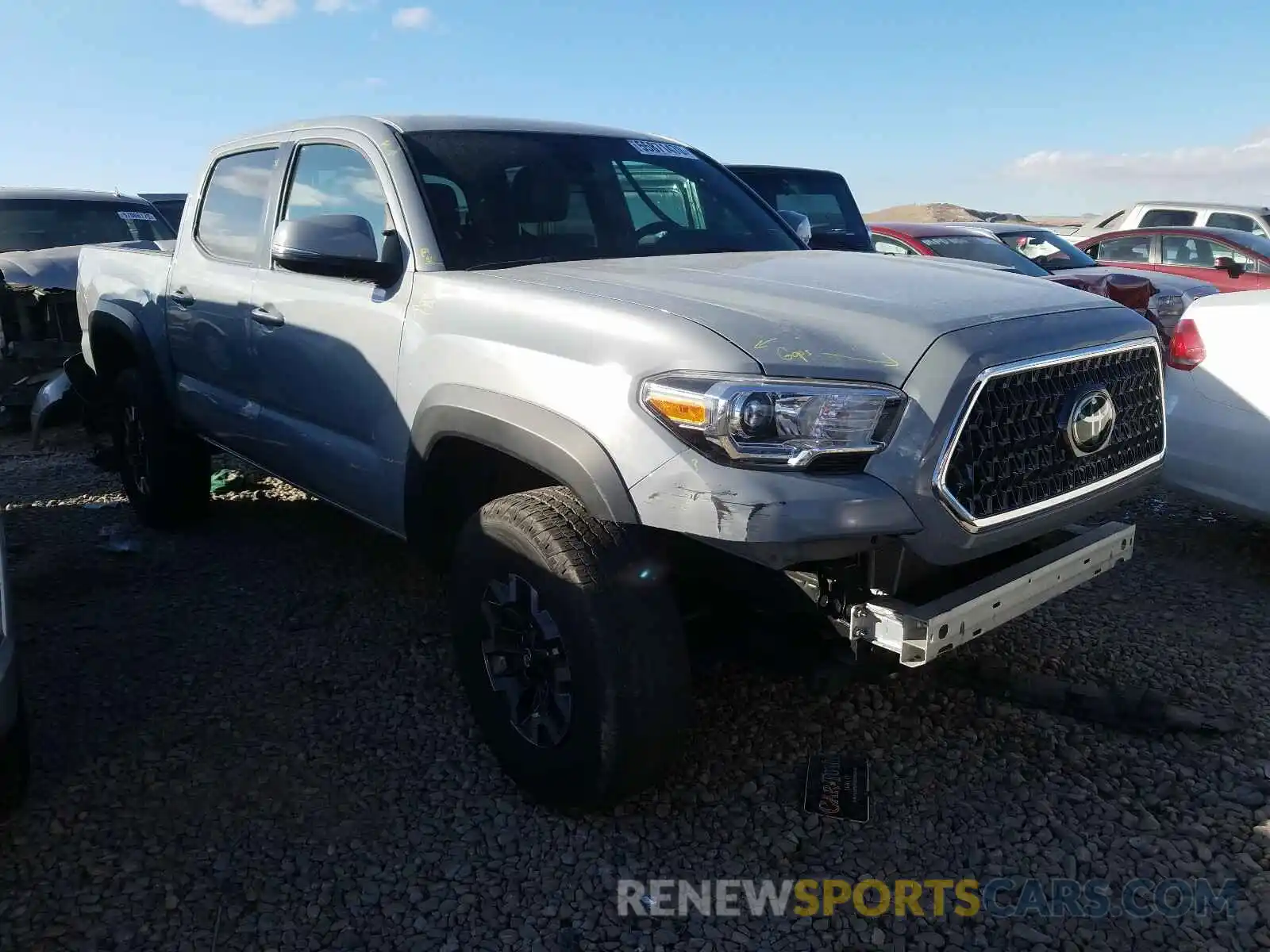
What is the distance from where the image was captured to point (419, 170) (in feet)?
10.7

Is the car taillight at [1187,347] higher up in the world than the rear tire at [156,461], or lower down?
higher up

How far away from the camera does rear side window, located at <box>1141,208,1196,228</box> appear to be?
14.3 metres

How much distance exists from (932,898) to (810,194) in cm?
769

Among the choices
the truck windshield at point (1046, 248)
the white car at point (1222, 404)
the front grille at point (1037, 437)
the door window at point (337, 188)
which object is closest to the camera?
the front grille at point (1037, 437)

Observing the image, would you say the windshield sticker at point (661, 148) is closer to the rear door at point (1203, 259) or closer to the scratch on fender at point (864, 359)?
the scratch on fender at point (864, 359)

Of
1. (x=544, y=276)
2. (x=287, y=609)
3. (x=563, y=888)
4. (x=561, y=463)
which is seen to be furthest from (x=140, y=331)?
(x=563, y=888)

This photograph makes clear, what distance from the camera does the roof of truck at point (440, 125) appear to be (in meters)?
3.48

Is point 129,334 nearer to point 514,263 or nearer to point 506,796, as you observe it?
point 514,263

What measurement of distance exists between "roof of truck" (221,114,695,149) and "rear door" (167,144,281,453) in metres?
0.30

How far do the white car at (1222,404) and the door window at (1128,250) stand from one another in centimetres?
845

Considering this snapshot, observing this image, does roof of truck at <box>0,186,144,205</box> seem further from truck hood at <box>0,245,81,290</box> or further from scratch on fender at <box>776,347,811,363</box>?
scratch on fender at <box>776,347,811,363</box>

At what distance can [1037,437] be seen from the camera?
2.46 metres

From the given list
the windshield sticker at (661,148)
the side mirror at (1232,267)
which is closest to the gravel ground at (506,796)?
the windshield sticker at (661,148)

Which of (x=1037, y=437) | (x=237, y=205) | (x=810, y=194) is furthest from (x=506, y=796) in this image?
(x=810, y=194)
